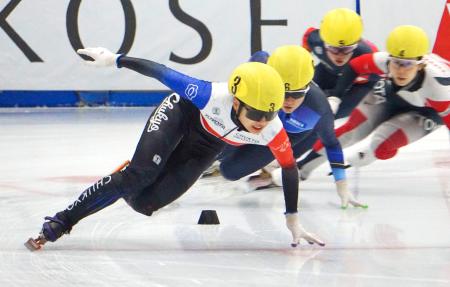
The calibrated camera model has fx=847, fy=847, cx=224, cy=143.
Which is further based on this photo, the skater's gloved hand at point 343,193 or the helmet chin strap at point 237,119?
the skater's gloved hand at point 343,193

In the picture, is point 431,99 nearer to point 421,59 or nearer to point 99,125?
point 421,59

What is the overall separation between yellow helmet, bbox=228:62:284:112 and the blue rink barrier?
18.7ft

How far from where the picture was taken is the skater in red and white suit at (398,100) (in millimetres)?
5043

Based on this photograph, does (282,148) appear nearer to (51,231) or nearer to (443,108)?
(51,231)

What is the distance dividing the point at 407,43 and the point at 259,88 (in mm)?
1682

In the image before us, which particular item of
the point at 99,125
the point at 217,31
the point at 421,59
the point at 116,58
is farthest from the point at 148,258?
the point at 217,31

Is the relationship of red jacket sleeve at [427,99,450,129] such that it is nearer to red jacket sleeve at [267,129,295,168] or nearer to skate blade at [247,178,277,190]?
skate blade at [247,178,277,190]

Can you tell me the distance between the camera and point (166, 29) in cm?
898

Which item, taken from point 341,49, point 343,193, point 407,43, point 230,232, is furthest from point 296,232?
point 341,49

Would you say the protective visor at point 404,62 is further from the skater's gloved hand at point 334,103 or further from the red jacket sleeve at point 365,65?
the skater's gloved hand at point 334,103

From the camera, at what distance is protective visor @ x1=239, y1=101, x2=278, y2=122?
368cm

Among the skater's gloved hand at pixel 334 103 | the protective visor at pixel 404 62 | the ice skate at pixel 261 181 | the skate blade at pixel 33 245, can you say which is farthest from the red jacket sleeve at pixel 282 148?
the ice skate at pixel 261 181

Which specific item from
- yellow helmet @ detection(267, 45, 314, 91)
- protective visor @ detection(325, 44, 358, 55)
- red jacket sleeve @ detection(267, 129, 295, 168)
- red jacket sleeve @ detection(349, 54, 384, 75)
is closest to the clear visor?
red jacket sleeve @ detection(349, 54, 384, 75)

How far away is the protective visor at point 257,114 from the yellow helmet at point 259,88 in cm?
2
